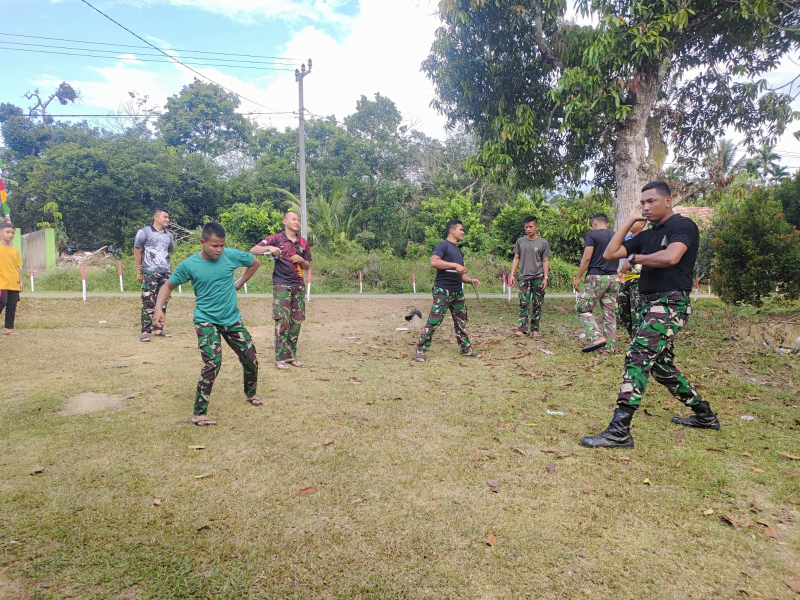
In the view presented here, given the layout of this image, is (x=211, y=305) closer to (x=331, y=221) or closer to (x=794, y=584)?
(x=794, y=584)

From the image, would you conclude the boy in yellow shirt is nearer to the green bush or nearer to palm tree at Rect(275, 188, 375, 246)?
the green bush

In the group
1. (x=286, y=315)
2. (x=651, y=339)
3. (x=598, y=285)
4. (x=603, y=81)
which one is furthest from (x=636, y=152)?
(x=286, y=315)

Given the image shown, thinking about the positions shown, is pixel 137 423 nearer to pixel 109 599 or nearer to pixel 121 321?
pixel 109 599

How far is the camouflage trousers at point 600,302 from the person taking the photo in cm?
761

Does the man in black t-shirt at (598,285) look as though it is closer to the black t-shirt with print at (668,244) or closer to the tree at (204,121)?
the black t-shirt with print at (668,244)

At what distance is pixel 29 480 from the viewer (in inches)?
141

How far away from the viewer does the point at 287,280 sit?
268 inches

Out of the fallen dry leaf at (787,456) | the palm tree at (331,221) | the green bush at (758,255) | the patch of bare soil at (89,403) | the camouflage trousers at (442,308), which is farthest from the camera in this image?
the palm tree at (331,221)

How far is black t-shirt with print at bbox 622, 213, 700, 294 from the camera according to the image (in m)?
4.09

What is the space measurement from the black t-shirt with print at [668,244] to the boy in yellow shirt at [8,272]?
30.4 feet

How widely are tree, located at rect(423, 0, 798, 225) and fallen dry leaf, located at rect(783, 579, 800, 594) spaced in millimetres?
8849

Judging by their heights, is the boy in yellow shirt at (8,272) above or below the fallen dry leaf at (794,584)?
above

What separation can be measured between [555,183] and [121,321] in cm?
1126

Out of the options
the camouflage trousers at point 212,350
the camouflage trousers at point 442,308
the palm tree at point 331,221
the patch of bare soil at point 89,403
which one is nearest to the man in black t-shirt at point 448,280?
the camouflage trousers at point 442,308
